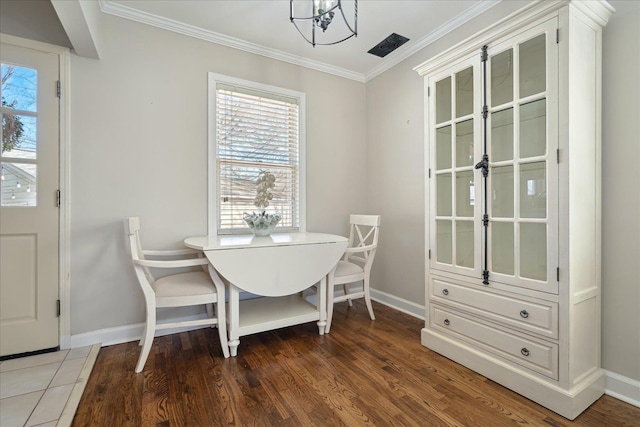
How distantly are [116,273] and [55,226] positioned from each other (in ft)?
1.63

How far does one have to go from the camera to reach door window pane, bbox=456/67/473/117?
188 centimetres

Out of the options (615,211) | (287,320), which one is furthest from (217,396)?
(615,211)

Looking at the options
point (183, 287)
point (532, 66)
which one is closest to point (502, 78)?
point (532, 66)

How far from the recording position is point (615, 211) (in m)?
1.59

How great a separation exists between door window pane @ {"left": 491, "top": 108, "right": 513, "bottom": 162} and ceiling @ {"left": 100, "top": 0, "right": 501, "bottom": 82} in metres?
1.04

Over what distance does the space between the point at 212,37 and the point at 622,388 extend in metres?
3.62

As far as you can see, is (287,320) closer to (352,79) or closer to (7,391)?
(7,391)

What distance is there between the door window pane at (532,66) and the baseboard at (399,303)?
187 centimetres

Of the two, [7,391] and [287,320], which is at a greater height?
[287,320]

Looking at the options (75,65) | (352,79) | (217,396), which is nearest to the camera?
(217,396)

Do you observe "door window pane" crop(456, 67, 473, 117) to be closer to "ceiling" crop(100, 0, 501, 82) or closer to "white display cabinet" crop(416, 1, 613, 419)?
"white display cabinet" crop(416, 1, 613, 419)

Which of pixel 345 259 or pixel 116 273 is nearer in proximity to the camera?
pixel 116 273

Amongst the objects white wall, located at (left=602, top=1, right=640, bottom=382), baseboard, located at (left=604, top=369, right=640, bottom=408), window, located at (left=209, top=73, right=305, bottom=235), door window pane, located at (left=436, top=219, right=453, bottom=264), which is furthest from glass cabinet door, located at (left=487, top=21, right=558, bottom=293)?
window, located at (left=209, top=73, right=305, bottom=235)

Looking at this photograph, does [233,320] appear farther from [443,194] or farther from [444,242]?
[443,194]
